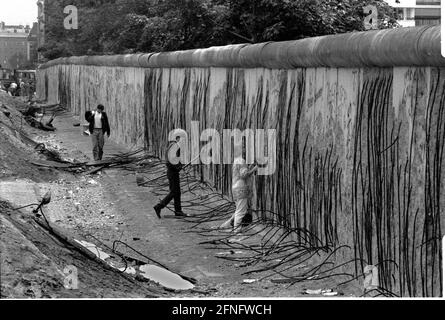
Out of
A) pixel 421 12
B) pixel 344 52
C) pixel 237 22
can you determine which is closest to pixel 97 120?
pixel 237 22

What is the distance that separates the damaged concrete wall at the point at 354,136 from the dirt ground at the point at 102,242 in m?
0.76

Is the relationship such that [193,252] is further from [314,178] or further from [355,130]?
[355,130]

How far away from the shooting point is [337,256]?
11109 millimetres

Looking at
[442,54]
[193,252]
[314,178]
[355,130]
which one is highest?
[442,54]

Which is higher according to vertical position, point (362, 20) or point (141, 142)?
point (362, 20)

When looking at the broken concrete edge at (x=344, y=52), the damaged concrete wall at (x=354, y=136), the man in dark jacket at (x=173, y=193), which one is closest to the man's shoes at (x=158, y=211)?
the man in dark jacket at (x=173, y=193)

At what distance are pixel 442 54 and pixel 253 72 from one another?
7.23 meters

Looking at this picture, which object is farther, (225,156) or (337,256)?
(225,156)

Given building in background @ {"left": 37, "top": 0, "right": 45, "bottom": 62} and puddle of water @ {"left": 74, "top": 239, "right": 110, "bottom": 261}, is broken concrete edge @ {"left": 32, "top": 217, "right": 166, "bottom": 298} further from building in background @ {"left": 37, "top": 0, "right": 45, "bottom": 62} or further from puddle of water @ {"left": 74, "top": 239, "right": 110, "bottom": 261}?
building in background @ {"left": 37, "top": 0, "right": 45, "bottom": 62}

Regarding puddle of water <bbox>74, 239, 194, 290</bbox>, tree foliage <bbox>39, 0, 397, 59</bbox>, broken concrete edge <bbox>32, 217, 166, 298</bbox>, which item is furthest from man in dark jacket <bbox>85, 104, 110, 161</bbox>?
broken concrete edge <bbox>32, 217, 166, 298</bbox>

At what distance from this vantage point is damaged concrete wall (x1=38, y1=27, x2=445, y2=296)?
8.70 meters

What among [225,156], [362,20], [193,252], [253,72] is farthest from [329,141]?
[362,20]

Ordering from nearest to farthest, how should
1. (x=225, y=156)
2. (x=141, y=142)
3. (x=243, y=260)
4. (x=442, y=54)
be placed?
(x=442, y=54) → (x=243, y=260) → (x=225, y=156) → (x=141, y=142)

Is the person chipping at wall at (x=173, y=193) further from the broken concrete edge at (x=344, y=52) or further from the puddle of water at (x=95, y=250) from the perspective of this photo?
the puddle of water at (x=95, y=250)
